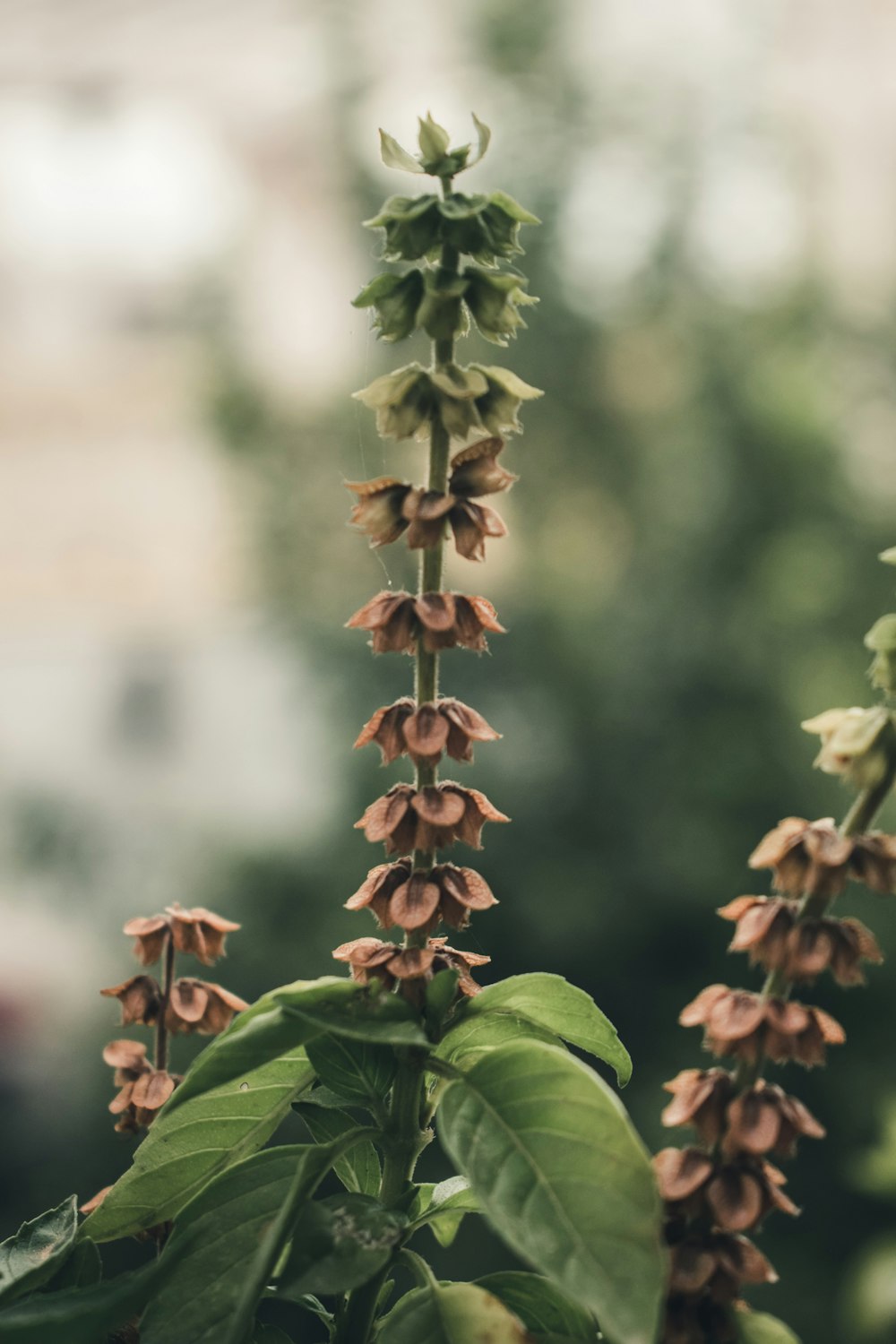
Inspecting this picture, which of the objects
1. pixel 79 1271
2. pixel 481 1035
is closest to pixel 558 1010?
pixel 481 1035

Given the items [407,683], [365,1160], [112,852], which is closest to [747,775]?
[407,683]

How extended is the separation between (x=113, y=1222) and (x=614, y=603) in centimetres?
319

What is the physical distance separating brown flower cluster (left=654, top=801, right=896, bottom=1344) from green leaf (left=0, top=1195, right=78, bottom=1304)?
0.41ft

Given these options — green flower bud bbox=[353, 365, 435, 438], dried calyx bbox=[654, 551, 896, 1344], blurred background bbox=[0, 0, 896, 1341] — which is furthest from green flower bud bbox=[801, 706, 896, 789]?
blurred background bbox=[0, 0, 896, 1341]

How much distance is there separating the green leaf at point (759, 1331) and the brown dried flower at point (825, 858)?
8 centimetres

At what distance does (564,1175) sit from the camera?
0.78 feet

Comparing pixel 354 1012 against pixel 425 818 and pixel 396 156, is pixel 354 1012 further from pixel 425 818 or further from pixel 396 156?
pixel 396 156

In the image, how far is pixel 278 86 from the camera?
464 centimetres

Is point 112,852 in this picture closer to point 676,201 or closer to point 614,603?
point 614,603

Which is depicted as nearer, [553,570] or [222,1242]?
[222,1242]

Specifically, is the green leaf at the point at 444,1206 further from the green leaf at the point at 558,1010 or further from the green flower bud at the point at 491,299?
the green flower bud at the point at 491,299

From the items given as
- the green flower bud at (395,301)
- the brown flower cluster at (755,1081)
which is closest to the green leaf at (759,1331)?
the brown flower cluster at (755,1081)

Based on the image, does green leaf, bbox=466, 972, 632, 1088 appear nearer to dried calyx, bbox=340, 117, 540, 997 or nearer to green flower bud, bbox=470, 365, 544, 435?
dried calyx, bbox=340, 117, 540, 997

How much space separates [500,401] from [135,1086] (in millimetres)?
188
